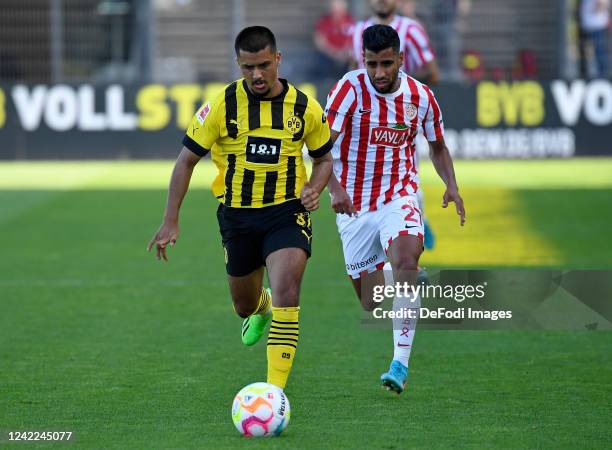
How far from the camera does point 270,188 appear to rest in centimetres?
703

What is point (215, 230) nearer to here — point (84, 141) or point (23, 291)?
point (23, 291)

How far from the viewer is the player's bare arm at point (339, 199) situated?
7.45 m

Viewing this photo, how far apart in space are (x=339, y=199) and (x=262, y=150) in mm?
708

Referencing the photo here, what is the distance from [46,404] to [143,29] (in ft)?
64.3

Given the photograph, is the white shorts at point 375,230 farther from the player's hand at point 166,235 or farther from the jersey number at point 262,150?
the player's hand at point 166,235

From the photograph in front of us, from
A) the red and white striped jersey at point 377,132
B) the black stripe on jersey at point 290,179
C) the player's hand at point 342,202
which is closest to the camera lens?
the black stripe on jersey at point 290,179

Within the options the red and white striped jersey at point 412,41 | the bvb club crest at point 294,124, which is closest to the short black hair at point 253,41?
the bvb club crest at point 294,124

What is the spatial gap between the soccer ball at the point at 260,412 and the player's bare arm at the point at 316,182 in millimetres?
1223

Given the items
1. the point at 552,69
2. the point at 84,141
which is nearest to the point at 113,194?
the point at 84,141

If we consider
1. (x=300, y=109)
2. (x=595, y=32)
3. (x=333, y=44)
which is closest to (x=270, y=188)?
(x=300, y=109)

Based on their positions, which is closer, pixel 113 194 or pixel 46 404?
pixel 46 404

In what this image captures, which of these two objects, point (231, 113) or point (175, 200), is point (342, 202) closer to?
point (231, 113)

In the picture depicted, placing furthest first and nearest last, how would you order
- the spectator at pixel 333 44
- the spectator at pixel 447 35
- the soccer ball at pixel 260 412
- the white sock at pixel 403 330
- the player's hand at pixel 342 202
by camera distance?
1. the spectator at pixel 447 35
2. the spectator at pixel 333 44
3. the player's hand at pixel 342 202
4. the white sock at pixel 403 330
5. the soccer ball at pixel 260 412

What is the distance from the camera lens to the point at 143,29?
2573 cm
